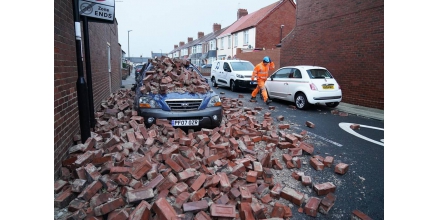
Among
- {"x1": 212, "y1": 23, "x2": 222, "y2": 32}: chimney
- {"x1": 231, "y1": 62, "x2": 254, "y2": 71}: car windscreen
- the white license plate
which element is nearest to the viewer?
the white license plate

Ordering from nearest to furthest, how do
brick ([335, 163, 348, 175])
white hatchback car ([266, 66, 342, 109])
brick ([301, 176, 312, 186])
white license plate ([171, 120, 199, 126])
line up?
brick ([301, 176, 312, 186]), brick ([335, 163, 348, 175]), white license plate ([171, 120, 199, 126]), white hatchback car ([266, 66, 342, 109])

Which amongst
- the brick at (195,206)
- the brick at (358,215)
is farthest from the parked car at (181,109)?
the brick at (358,215)

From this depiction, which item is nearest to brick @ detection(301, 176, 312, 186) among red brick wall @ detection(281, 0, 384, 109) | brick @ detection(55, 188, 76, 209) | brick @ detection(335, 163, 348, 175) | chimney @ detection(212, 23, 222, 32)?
brick @ detection(335, 163, 348, 175)

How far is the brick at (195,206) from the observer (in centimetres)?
265

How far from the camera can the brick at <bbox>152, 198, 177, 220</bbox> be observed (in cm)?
246

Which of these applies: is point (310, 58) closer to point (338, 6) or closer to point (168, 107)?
point (338, 6)

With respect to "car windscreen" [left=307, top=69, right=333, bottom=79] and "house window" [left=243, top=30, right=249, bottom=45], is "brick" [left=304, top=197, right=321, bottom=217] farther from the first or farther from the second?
"house window" [left=243, top=30, right=249, bottom=45]

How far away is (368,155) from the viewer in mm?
4660

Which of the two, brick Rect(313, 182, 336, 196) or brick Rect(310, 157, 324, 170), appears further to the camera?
brick Rect(310, 157, 324, 170)

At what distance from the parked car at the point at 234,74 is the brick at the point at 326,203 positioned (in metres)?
10.9

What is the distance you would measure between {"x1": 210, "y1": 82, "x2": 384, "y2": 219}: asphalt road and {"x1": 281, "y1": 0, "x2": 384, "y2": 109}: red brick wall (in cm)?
254

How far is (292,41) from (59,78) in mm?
13108

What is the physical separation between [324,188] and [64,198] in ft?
9.96

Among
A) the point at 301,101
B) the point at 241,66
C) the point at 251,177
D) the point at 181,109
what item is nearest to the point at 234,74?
the point at 241,66
